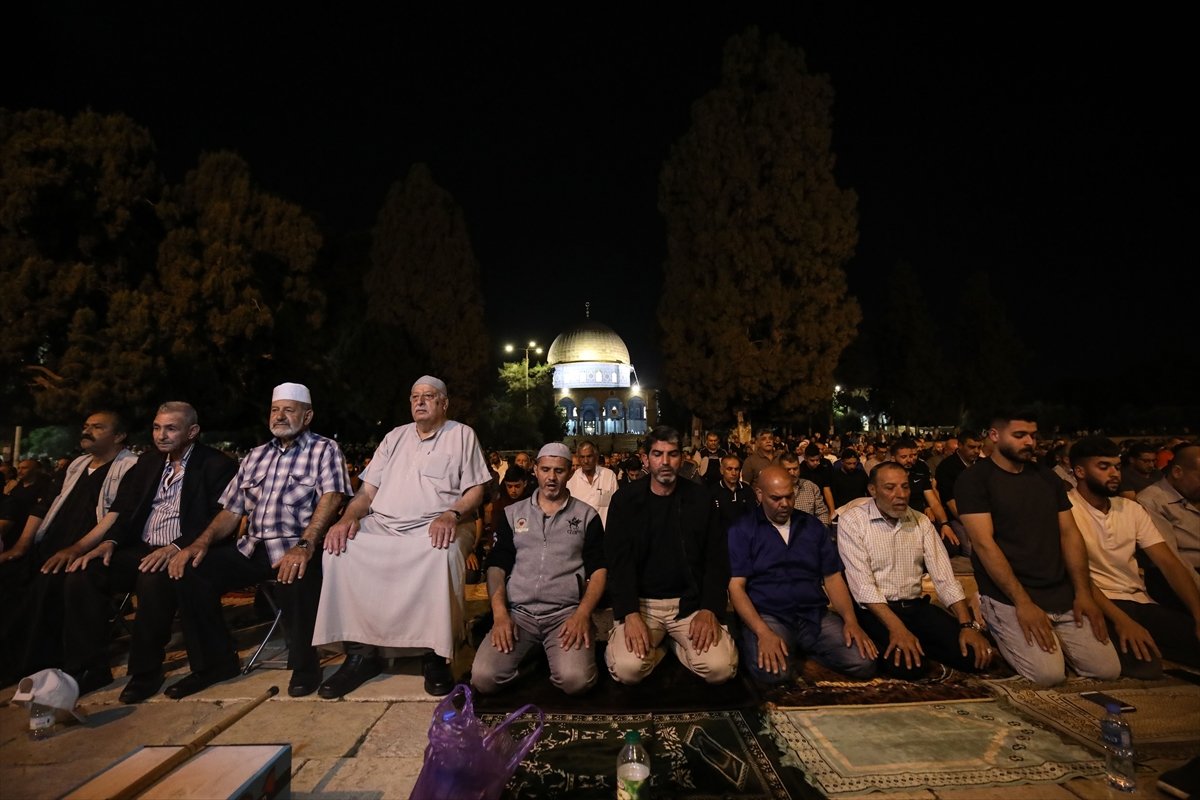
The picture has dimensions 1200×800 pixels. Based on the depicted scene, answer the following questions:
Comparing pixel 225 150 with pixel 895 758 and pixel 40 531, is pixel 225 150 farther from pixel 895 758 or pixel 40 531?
pixel 895 758

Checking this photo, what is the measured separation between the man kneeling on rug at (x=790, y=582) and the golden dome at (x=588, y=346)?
64.8 meters

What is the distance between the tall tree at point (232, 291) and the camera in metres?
18.1

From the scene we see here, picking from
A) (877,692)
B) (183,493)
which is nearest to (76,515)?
(183,493)

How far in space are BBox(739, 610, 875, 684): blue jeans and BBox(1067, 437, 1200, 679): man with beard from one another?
1.69 m

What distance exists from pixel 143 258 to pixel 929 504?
21.0m

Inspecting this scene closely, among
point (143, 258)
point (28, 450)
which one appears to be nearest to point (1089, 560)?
point (143, 258)

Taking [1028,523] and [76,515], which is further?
[76,515]

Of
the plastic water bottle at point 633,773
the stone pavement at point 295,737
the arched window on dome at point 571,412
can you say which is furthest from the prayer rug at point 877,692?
the arched window on dome at point 571,412

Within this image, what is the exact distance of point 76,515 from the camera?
451 centimetres

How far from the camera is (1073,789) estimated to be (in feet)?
8.86

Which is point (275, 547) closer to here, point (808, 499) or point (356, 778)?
point (356, 778)

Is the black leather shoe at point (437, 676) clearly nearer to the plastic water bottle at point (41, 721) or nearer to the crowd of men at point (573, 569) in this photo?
the crowd of men at point (573, 569)

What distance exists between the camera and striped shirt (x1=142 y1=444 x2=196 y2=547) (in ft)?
14.5

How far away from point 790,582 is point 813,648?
455 millimetres
